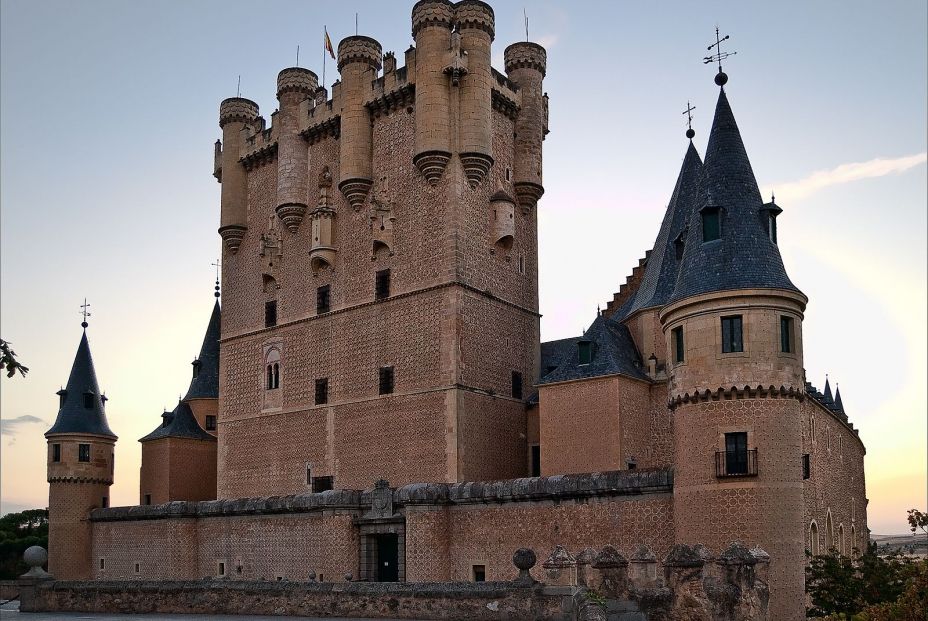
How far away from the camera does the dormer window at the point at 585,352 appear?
27922 mm

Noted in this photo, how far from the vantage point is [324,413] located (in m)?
32.9

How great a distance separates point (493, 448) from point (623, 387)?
5348mm

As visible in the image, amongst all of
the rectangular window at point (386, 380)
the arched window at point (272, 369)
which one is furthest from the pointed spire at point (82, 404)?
the rectangular window at point (386, 380)

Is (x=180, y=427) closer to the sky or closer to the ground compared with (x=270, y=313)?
closer to the ground

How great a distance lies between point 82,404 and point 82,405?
0.13ft

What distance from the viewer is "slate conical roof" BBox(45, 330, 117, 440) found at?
39.2 metres

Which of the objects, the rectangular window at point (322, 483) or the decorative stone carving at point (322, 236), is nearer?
the rectangular window at point (322, 483)

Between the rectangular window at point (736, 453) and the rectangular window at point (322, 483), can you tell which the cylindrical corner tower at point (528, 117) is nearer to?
the rectangular window at point (322, 483)

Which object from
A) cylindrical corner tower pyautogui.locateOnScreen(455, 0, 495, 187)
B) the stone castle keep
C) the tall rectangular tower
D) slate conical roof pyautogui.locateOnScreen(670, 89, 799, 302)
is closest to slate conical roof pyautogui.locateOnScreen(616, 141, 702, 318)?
the stone castle keep

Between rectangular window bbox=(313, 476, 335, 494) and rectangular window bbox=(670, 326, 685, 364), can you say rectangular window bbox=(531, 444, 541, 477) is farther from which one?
rectangular window bbox=(670, 326, 685, 364)

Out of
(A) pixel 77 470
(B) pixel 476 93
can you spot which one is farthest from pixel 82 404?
(B) pixel 476 93

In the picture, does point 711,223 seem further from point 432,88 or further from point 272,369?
point 272,369

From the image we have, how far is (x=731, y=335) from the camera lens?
19.3 metres

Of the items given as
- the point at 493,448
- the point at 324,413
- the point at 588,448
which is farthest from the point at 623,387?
the point at 324,413
